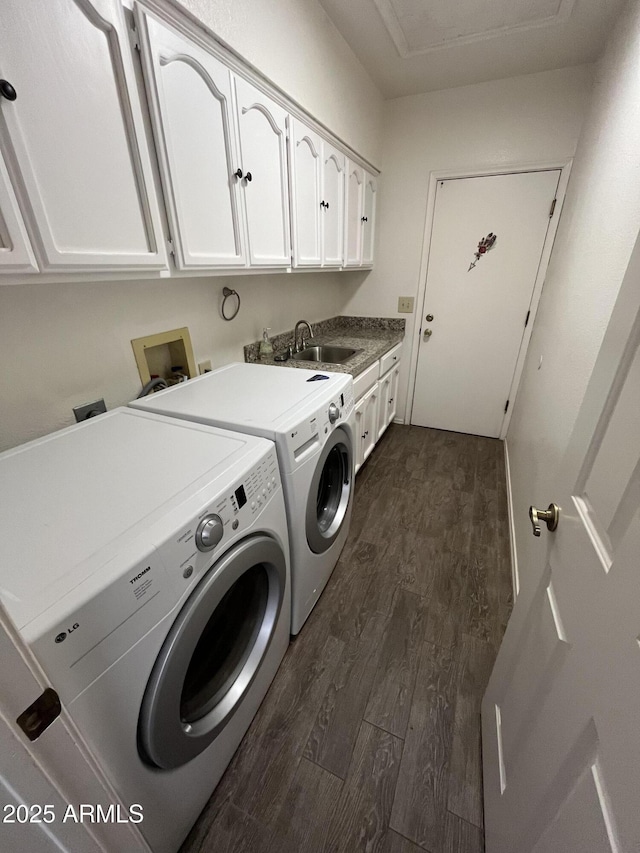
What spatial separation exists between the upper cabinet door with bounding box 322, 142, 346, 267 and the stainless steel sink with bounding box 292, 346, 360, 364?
1.78 feet

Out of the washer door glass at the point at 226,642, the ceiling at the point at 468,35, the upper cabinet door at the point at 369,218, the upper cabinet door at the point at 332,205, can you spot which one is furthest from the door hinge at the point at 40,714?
the upper cabinet door at the point at 369,218

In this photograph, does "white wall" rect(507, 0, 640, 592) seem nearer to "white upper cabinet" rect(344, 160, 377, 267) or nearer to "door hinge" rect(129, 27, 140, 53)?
"white upper cabinet" rect(344, 160, 377, 267)

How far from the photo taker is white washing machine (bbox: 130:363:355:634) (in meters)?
1.05

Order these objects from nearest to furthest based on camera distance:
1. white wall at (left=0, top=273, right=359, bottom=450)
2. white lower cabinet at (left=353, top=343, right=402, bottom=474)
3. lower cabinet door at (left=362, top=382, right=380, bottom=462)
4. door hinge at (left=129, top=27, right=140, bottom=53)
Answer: door hinge at (left=129, top=27, right=140, bottom=53) < white wall at (left=0, top=273, right=359, bottom=450) < white lower cabinet at (left=353, top=343, right=402, bottom=474) < lower cabinet door at (left=362, top=382, right=380, bottom=462)

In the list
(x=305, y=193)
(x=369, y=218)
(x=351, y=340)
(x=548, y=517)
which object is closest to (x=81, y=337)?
(x=305, y=193)

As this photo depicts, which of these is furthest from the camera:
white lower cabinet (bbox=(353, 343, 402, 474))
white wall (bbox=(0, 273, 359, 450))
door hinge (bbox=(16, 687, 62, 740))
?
white lower cabinet (bbox=(353, 343, 402, 474))

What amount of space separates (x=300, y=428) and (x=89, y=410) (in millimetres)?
746

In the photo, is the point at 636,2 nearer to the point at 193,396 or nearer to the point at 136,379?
the point at 193,396

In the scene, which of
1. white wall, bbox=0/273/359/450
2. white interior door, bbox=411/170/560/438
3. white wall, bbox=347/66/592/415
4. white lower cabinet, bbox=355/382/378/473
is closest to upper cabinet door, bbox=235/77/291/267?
white wall, bbox=0/273/359/450

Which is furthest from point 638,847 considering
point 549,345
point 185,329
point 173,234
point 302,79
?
point 302,79

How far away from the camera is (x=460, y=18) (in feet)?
5.43

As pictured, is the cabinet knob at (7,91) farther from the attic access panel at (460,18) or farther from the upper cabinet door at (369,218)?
the upper cabinet door at (369,218)

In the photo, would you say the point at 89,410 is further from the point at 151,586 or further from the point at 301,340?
the point at 301,340

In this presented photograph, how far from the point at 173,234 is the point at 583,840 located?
1496 mm
